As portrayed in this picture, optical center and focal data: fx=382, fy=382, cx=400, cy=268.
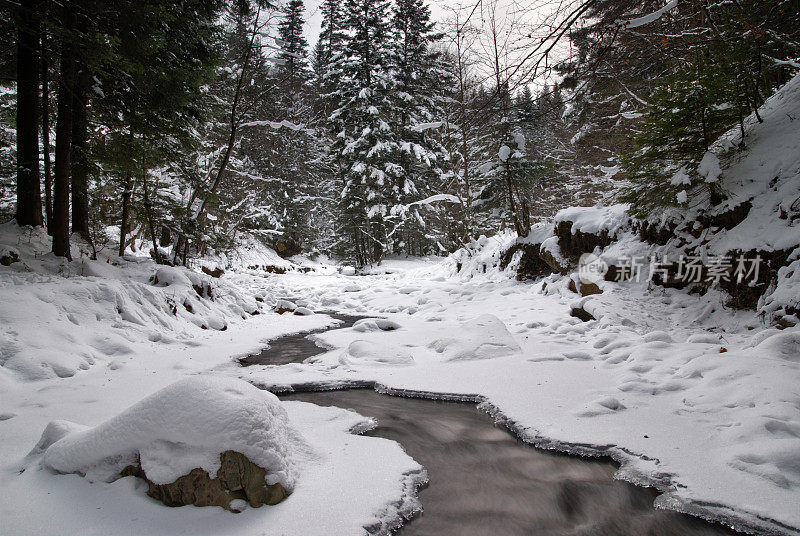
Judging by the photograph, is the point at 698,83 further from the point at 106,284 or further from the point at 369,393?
the point at 106,284

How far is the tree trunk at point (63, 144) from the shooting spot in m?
5.95

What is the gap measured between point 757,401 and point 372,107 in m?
19.9

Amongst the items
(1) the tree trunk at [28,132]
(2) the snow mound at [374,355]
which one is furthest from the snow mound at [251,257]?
(2) the snow mound at [374,355]

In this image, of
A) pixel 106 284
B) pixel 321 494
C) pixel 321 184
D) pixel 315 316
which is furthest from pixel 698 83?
pixel 321 184

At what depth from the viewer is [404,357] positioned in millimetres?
5512

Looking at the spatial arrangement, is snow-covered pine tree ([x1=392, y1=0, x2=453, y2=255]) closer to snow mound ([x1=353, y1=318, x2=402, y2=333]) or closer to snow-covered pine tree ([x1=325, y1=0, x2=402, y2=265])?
snow-covered pine tree ([x1=325, y1=0, x2=402, y2=265])

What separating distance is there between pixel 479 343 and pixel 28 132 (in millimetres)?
8463

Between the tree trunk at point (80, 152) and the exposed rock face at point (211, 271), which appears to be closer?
the tree trunk at point (80, 152)

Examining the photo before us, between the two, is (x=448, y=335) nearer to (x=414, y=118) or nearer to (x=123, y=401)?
(x=123, y=401)

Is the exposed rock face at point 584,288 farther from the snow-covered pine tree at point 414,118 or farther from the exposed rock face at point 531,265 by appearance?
the snow-covered pine tree at point 414,118

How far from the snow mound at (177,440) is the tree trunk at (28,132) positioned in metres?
6.56

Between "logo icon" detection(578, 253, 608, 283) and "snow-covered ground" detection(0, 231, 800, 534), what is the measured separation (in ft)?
1.34

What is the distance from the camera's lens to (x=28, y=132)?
6672 millimetres

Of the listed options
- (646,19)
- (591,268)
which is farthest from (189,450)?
(591,268)
